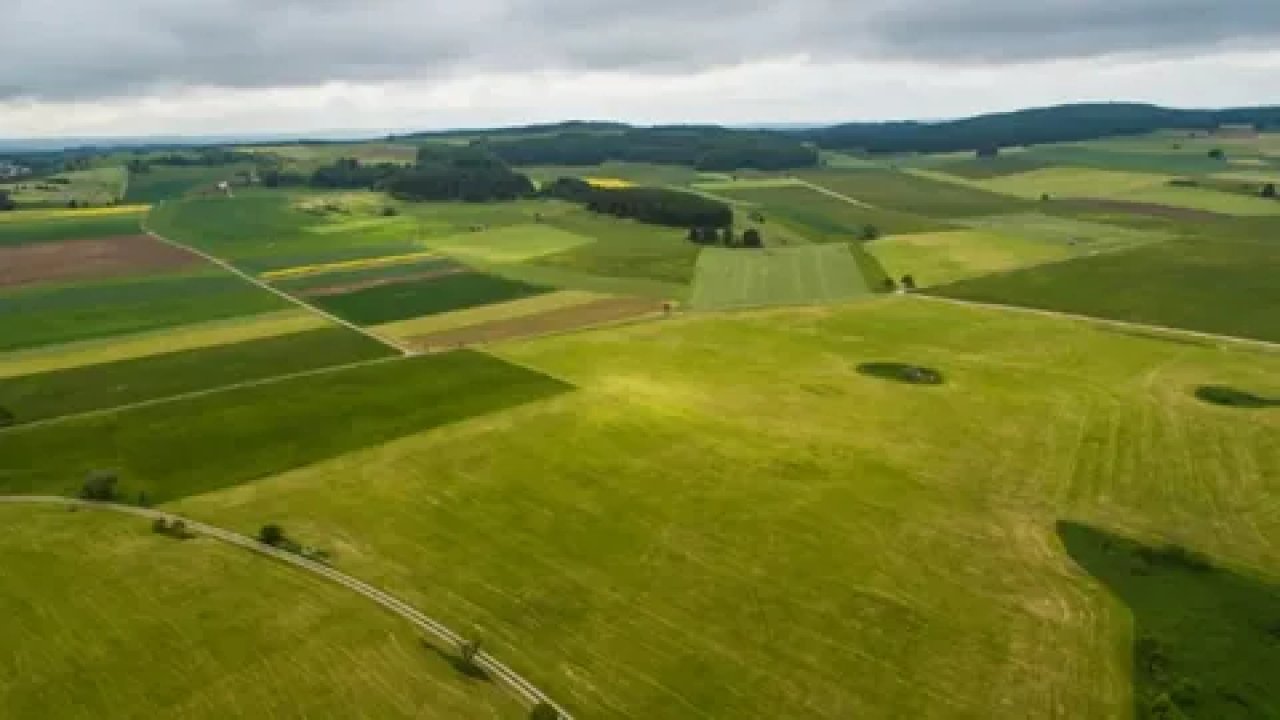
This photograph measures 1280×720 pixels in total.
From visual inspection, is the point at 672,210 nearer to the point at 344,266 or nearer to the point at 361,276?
the point at 344,266

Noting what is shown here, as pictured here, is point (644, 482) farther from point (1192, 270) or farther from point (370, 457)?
point (1192, 270)

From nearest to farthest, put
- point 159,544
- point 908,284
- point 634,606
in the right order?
point 634,606, point 159,544, point 908,284

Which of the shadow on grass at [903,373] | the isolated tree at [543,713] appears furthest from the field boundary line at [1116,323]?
the isolated tree at [543,713]

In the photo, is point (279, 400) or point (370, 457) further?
point (279, 400)

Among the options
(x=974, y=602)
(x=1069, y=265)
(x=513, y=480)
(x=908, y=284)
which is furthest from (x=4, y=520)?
(x=1069, y=265)

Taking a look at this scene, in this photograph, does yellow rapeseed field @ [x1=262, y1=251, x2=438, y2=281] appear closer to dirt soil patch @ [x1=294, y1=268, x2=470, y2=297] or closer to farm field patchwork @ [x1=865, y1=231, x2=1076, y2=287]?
dirt soil patch @ [x1=294, y1=268, x2=470, y2=297]

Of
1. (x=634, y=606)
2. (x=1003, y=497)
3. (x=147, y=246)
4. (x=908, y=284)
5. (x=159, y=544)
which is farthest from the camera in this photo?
(x=147, y=246)

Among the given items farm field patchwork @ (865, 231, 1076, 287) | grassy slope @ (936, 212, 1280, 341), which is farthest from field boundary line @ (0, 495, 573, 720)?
farm field patchwork @ (865, 231, 1076, 287)
